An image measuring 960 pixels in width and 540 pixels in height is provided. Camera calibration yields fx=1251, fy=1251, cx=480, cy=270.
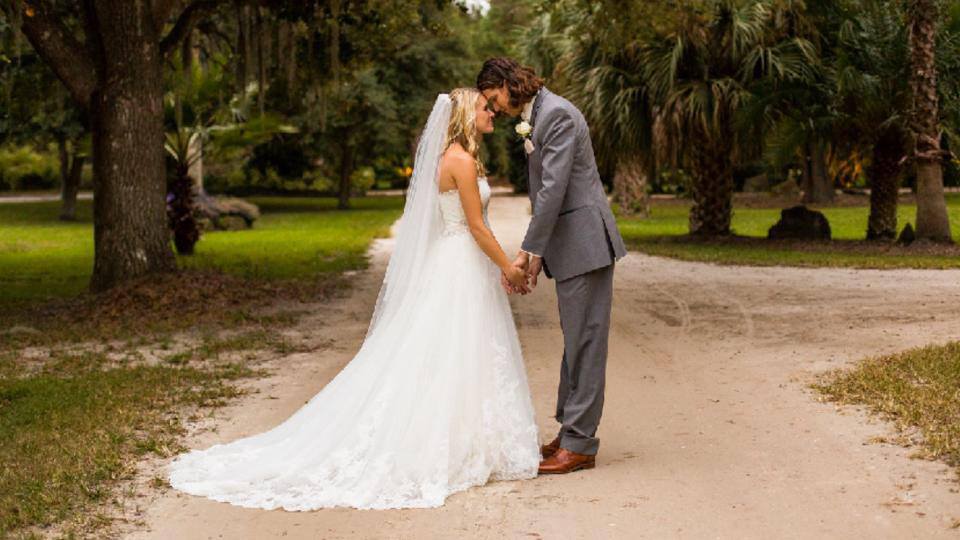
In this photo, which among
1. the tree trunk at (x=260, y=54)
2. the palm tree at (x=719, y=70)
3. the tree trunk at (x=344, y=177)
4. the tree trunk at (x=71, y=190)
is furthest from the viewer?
the tree trunk at (x=344, y=177)

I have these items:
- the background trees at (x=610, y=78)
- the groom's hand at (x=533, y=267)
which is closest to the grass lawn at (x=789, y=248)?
the background trees at (x=610, y=78)

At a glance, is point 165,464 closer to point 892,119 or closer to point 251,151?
point 892,119

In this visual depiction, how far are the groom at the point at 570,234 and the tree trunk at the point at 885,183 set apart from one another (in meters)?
17.0

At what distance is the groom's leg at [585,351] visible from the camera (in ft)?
21.2

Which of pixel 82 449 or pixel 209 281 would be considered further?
pixel 209 281

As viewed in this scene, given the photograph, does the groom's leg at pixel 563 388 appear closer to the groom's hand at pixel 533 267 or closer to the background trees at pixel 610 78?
the groom's hand at pixel 533 267

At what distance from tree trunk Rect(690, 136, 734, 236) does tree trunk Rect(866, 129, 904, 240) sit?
277cm

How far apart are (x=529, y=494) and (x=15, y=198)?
157 ft

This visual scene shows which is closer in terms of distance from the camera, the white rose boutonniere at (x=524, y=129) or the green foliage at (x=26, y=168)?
the white rose boutonniere at (x=524, y=129)

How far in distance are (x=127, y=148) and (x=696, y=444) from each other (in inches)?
364

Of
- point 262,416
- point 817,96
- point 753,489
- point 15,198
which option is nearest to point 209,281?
point 262,416

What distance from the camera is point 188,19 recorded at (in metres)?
15.9

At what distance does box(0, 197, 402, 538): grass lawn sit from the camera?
6.36 meters

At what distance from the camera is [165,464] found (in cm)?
683
